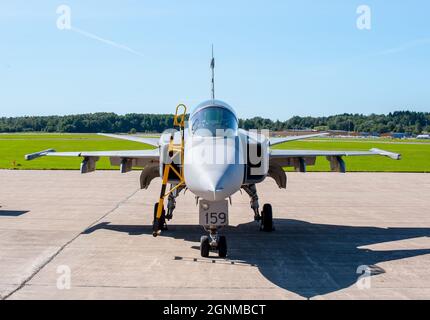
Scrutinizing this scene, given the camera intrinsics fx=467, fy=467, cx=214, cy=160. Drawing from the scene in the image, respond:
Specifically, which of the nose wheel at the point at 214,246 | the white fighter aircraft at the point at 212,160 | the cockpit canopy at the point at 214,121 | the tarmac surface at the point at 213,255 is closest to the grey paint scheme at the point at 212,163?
the white fighter aircraft at the point at 212,160

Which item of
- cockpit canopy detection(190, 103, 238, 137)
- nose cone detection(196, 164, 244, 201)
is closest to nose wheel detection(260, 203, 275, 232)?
cockpit canopy detection(190, 103, 238, 137)

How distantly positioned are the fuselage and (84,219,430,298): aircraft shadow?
6.05ft

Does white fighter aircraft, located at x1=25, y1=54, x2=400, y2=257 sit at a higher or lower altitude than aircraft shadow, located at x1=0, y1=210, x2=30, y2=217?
higher

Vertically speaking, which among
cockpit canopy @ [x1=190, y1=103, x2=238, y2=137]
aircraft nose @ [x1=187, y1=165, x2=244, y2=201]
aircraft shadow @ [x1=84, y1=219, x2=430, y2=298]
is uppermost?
cockpit canopy @ [x1=190, y1=103, x2=238, y2=137]

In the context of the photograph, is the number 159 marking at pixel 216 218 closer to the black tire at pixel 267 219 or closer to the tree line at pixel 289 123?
the black tire at pixel 267 219

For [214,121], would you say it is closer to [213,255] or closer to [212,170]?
[212,170]

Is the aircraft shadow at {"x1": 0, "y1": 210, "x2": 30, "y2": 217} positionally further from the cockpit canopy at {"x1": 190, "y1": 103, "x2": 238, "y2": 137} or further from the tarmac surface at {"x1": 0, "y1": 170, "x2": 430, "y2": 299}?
the cockpit canopy at {"x1": 190, "y1": 103, "x2": 238, "y2": 137}

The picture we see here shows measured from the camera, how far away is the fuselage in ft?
29.6

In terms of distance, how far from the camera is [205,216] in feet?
32.9

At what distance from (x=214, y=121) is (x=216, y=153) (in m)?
1.50

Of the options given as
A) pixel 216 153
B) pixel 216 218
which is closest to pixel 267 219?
pixel 216 218

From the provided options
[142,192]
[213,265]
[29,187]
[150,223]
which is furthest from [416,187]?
[29,187]

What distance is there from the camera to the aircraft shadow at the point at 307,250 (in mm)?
9203

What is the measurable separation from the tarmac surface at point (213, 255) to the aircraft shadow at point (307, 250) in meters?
0.03
